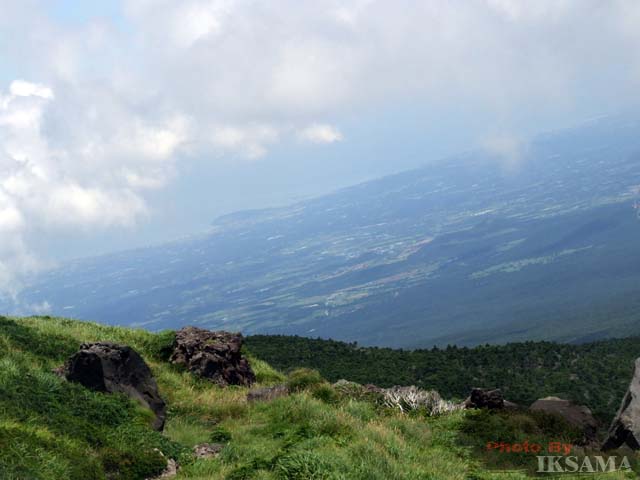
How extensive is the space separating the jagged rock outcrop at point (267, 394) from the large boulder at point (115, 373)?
2962mm

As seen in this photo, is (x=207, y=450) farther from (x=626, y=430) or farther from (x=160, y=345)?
(x=626, y=430)

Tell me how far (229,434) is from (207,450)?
0.92 metres

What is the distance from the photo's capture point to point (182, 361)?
2244 cm

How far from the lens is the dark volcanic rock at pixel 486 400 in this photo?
19062mm

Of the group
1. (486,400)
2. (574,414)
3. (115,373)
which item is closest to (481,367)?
(574,414)

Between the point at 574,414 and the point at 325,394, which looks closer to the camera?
the point at 325,394

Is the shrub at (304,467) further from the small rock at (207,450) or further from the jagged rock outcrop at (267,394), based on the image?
the jagged rock outcrop at (267,394)

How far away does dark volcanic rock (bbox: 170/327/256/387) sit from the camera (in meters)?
21.8

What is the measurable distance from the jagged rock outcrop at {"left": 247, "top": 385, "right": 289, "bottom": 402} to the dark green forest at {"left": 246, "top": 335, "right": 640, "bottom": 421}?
24738mm

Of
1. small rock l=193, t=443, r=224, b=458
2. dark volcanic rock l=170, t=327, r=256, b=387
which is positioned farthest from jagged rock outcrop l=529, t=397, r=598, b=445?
dark volcanic rock l=170, t=327, r=256, b=387

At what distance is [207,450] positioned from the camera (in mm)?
13344

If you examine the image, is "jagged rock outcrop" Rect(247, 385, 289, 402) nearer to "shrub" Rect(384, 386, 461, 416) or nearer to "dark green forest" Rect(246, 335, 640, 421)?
"shrub" Rect(384, 386, 461, 416)

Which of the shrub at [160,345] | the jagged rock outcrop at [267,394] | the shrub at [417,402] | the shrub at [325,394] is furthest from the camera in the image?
the shrub at [160,345]

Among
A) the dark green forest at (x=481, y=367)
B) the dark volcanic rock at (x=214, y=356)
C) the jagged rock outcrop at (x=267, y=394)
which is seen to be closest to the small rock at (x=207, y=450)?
the jagged rock outcrop at (x=267, y=394)
